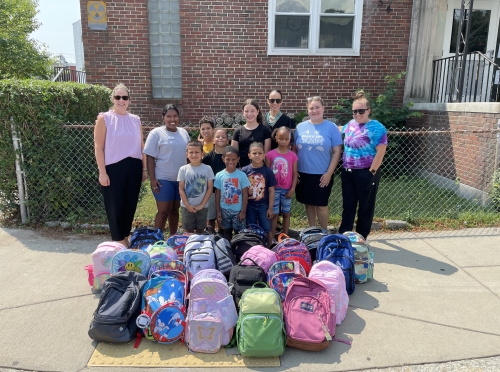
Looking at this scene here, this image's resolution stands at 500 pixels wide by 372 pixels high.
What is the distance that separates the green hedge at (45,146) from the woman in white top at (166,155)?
5.65ft

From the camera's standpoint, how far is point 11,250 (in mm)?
4719

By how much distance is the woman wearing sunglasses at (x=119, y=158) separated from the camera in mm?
3986

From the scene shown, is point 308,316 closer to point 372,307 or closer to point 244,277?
point 244,277

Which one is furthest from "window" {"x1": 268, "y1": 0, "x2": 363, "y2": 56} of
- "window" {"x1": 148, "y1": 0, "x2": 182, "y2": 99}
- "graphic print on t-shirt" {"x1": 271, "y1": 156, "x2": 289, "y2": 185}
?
"graphic print on t-shirt" {"x1": 271, "y1": 156, "x2": 289, "y2": 185}

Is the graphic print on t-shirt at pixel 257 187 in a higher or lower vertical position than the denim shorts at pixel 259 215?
higher

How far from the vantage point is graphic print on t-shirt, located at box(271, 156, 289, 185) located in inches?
177

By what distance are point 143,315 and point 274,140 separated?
2.51 meters

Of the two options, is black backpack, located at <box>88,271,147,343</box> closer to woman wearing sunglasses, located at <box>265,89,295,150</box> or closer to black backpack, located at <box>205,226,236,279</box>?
black backpack, located at <box>205,226,236,279</box>

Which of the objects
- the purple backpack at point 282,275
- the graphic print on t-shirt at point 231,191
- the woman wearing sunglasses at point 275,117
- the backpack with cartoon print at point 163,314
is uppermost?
the woman wearing sunglasses at point 275,117

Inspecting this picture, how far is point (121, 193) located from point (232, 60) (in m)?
5.31

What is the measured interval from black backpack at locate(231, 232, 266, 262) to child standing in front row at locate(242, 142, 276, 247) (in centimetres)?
50

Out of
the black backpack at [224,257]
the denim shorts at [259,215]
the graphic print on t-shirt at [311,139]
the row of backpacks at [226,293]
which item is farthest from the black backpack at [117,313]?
the graphic print on t-shirt at [311,139]

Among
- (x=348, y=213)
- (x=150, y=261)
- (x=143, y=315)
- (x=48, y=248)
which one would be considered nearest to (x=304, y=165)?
(x=348, y=213)

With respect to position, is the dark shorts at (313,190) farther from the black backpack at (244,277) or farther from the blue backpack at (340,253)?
the black backpack at (244,277)
